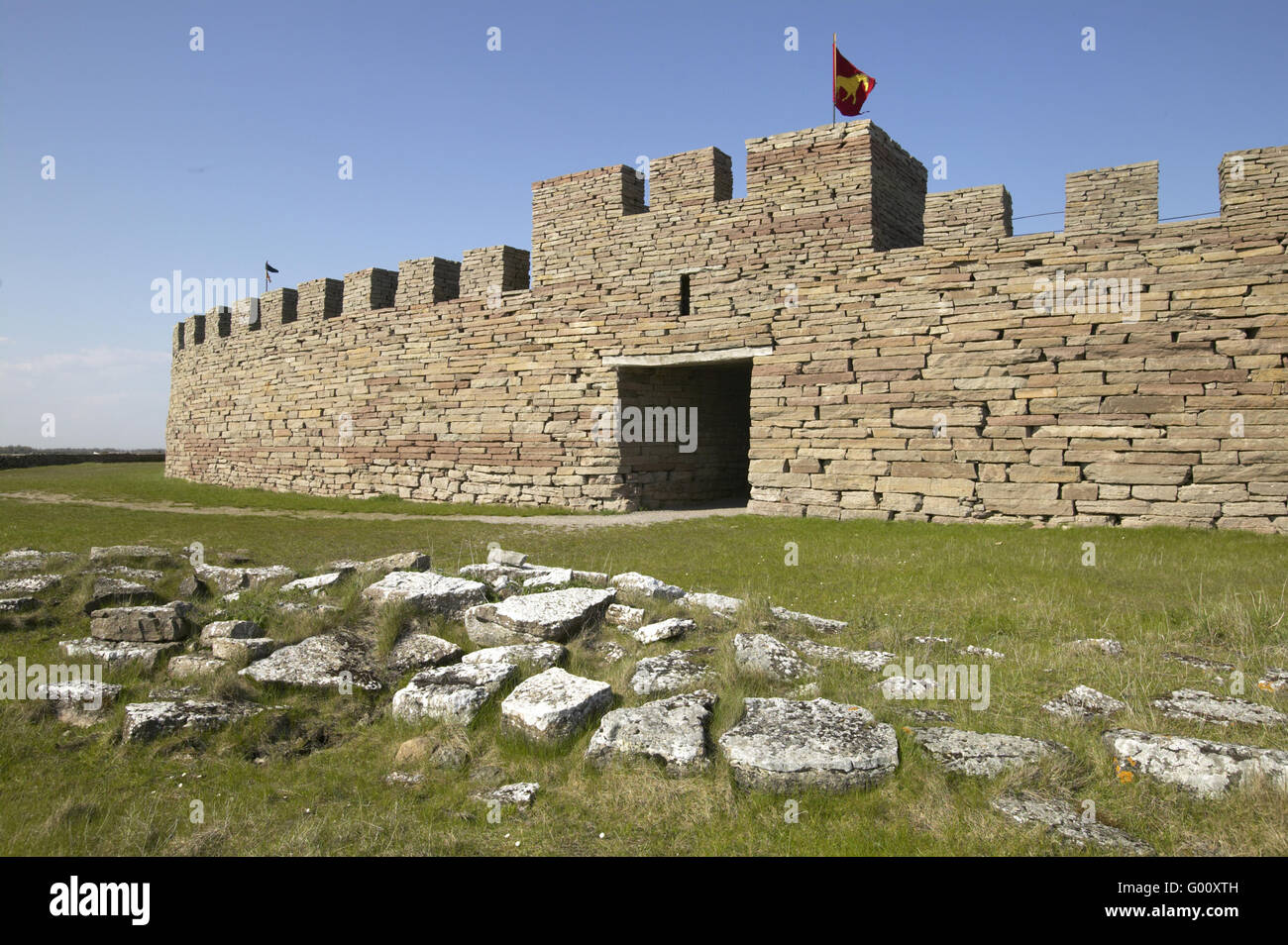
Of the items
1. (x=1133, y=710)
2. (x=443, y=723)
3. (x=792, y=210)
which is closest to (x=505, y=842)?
(x=443, y=723)

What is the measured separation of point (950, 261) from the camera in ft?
38.5

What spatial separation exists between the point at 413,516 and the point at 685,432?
555 cm

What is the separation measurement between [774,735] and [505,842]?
1.42 meters

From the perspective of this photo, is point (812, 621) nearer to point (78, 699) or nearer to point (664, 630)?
point (664, 630)

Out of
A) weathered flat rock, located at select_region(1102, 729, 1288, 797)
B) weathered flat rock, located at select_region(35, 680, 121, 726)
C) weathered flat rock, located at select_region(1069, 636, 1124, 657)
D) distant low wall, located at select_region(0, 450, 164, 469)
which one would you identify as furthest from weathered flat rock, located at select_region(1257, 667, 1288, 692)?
distant low wall, located at select_region(0, 450, 164, 469)

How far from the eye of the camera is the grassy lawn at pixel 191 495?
53.2 feet

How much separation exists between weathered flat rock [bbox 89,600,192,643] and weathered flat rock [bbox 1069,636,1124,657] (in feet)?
21.0

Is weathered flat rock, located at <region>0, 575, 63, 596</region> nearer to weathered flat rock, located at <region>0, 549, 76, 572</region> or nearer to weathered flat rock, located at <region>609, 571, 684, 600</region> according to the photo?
weathered flat rock, located at <region>0, 549, 76, 572</region>

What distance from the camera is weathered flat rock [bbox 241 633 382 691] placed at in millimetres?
5312

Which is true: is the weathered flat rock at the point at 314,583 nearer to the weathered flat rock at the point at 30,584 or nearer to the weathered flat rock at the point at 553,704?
the weathered flat rock at the point at 30,584


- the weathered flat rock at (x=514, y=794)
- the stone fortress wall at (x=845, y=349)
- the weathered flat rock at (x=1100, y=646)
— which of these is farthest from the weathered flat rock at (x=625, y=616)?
the stone fortress wall at (x=845, y=349)

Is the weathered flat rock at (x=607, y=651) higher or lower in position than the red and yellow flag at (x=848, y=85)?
lower

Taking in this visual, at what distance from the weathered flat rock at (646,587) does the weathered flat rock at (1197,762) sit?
3.78 m

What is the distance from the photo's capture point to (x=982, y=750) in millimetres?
3947
